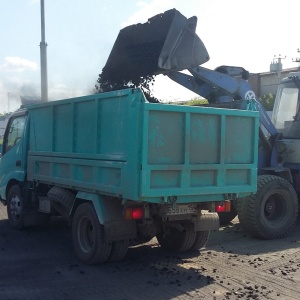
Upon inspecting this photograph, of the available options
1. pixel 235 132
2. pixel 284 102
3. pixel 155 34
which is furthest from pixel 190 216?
pixel 284 102

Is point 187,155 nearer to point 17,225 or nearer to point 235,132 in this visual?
point 235,132

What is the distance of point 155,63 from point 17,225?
14.3ft

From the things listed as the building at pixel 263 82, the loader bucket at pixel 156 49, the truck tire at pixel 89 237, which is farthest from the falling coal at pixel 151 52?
the building at pixel 263 82

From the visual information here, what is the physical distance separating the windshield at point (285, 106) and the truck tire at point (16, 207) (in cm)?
594

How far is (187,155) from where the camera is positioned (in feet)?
Answer: 21.0

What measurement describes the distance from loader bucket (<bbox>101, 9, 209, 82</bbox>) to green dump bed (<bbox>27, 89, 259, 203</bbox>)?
197 cm

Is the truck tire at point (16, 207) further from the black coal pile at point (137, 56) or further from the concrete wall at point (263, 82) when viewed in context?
the concrete wall at point (263, 82)

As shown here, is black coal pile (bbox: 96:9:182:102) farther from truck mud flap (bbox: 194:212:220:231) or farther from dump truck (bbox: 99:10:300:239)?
truck mud flap (bbox: 194:212:220:231)

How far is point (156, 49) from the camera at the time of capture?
895 centimetres

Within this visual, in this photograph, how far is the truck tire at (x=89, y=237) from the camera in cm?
673

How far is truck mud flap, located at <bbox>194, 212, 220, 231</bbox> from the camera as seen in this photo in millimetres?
7217

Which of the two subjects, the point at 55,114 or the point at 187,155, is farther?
the point at 55,114

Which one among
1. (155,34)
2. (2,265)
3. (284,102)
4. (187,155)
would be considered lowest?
(2,265)

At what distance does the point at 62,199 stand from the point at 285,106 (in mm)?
5729
